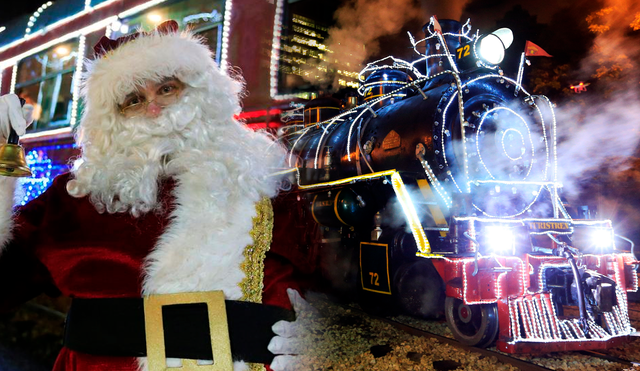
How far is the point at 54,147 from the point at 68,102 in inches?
40.3

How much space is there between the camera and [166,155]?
1.40 m

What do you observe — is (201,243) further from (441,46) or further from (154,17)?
(154,17)

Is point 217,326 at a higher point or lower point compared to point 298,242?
lower

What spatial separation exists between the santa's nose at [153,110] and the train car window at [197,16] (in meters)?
5.84

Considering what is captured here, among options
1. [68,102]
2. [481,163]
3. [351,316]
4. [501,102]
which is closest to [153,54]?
[481,163]

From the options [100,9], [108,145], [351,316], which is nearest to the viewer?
[108,145]

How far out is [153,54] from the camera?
1512mm

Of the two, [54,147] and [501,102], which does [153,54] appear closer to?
[501,102]

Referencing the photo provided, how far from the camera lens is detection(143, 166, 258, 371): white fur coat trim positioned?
3.95 feet

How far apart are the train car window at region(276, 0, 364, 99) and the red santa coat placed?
572 cm

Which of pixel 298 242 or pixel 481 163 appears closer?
pixel 298 242

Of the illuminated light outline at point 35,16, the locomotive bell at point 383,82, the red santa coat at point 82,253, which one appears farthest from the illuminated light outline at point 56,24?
Answer: the red santa coat at point 82,253

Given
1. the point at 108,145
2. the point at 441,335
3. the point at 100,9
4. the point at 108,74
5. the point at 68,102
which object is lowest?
the point at 441,335

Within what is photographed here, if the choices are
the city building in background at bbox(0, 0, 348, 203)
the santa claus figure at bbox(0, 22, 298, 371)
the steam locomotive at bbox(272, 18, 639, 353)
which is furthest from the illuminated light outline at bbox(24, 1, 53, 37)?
the santa claus figure at bbox(0, 22, 298, 371)
